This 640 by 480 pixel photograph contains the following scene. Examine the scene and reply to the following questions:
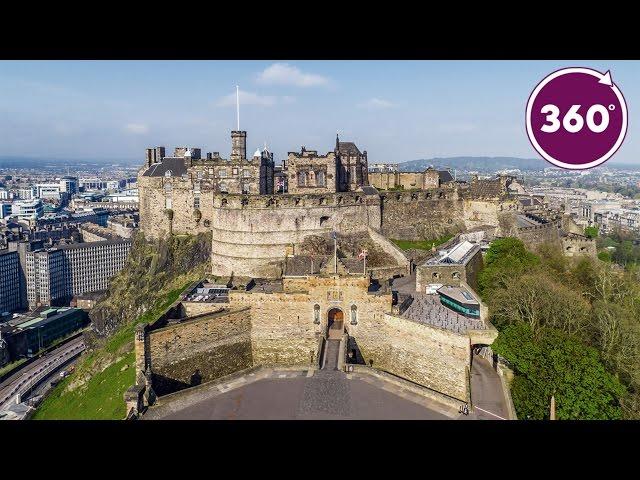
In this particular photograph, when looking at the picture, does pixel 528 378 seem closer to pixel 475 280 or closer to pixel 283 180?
pixel 475 280

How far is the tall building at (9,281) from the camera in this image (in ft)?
228

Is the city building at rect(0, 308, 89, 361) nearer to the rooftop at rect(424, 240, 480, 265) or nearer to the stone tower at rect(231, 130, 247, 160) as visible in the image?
the stone tower at rect(231, 130, 247, 160)

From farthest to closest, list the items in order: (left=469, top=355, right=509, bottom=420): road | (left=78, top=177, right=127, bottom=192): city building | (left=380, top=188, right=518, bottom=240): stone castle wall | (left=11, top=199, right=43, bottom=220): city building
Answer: (left=78, top=177, right=127, bottom=192): city building, (left=11, top=199, right=43, bottom=220): city building, (left=380, top=188, right=518, bottom=240): stone castle wall, (left=469, top=355, right=509, bottom=420): road

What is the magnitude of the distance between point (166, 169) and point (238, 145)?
4480 millimetres

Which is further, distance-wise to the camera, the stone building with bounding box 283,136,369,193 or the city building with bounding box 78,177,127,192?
the city building with bounding box 78,177,127,192

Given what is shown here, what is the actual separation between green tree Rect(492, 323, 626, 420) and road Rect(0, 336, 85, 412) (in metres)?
34.9

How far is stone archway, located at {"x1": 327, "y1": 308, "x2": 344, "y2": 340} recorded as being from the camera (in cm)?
2067

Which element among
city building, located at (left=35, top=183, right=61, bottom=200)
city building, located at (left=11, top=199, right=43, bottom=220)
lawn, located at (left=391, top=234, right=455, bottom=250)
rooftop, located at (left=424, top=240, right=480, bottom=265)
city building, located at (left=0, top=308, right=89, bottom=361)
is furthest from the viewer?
city building, located at (left=35, top=183, right=61, bottom=200)

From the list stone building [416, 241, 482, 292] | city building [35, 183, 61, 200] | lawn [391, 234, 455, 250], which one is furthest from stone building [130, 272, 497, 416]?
city building [35, 183, 61, 200]

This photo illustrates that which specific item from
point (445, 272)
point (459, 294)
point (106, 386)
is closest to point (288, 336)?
point (459, 294)

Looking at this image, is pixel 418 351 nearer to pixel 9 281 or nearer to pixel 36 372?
pixel 36 372

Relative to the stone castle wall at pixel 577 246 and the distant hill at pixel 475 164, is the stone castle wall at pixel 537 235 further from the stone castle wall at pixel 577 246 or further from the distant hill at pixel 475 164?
the distant hill at pixel 475 164
